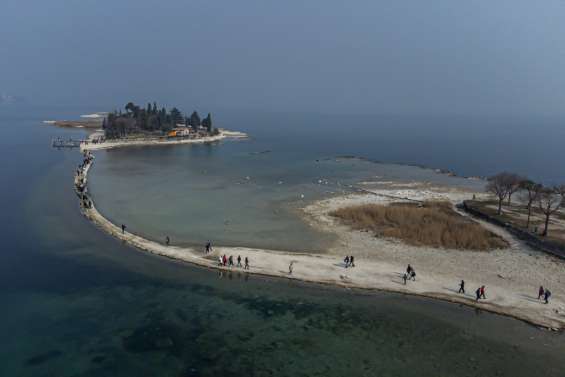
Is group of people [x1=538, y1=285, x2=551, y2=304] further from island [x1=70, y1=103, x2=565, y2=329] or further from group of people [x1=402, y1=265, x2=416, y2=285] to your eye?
group of people [x1=402, y1=265, x2=416, y2=285]

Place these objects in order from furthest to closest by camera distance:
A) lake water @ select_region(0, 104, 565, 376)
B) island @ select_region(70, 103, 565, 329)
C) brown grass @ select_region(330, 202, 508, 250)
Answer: brown grass @ select_region(330, 202, 508, 250) < island @ select_region(70, 103, 565, 329) < lake water @ select_region(0, 104, 565, 376)

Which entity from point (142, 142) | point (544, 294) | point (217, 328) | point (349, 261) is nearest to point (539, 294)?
point (544, 294)

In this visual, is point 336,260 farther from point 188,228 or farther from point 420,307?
point 188,228

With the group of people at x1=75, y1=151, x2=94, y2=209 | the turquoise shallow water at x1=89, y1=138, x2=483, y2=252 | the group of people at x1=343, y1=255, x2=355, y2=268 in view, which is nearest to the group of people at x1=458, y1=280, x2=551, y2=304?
the group of people at x1=343, y1=255, x2=355, y2=268

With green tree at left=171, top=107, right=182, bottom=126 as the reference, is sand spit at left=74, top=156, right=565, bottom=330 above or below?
below

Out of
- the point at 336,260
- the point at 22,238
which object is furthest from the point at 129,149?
the point at 336,260

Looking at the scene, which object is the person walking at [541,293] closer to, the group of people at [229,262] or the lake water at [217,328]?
the lake water at [217,328]
